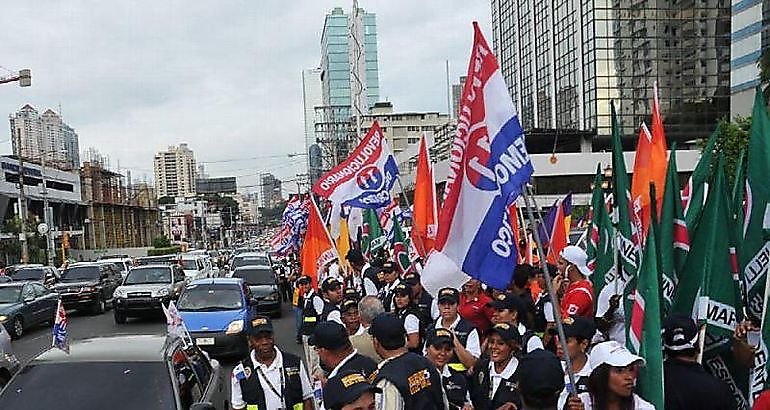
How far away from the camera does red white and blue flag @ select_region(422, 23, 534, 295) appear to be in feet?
14.1

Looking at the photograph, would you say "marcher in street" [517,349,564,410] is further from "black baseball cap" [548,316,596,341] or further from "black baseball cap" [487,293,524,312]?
"black baseball cap" [487,293,524,312]

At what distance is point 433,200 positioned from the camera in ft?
30.8

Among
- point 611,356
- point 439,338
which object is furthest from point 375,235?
point 611,356

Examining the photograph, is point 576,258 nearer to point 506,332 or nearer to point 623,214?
point 623,214

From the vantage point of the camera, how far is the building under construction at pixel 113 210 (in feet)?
275

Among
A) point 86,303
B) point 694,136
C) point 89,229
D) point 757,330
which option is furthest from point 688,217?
point 89,229

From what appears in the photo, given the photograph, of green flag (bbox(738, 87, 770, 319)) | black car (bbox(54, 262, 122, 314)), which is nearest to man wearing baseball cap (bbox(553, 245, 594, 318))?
green flag (bbox(738, 87, 770, 319))

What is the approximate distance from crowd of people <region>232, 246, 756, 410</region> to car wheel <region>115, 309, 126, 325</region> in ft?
38.1

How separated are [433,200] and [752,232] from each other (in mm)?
4662

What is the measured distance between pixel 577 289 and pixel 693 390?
275 cm

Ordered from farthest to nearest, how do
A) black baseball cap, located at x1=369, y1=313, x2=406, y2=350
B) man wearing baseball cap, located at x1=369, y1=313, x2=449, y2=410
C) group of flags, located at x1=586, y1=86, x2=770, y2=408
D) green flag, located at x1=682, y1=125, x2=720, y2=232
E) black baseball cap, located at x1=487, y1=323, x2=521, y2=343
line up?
green flag, located at x1=682, y1=125, x2=720, y2=232, group of flags, located at x1=586, y1=86, x2=770, y2=408, black baseball cap, located at x1=487, y1=323, x2=521, y2=343, black baseball cap, located at x1=369, y1=313, x2=406, y2=350, man wearing baseball cap, located at x1=369, y1=313, x2=449, y2=410

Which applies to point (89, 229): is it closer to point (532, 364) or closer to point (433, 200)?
point (433, 200)

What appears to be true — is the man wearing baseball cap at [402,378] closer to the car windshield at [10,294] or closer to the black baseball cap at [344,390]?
the black baseball cap at [344,390]

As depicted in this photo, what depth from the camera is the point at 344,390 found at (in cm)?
339
